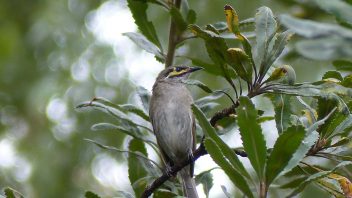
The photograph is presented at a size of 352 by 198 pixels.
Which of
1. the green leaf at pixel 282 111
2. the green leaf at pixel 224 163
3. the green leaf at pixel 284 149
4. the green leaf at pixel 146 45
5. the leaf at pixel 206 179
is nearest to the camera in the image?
the green leaf at pixel 284 149

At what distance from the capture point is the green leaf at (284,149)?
2568 millimetres

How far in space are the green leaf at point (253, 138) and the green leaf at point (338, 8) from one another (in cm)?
86

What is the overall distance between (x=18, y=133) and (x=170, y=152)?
3.36m

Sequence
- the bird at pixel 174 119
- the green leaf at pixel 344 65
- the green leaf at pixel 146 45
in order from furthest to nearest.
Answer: the bird at pixel 174 119 → the green leaf at pixel 146 45 → the green leaf at pixel 344 65

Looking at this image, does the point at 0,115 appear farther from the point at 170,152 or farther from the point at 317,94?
the point at 317,94

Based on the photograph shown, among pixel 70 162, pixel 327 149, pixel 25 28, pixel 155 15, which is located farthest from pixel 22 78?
pixel 327 149

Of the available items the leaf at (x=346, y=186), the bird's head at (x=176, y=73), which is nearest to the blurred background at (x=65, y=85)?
the bird's head at (x=176, y=73)

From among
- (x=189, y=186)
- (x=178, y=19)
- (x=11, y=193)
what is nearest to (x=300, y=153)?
(x=11, y=193)

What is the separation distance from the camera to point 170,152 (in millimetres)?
5629

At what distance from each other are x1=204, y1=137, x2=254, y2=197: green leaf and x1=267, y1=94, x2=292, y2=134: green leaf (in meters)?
0.46

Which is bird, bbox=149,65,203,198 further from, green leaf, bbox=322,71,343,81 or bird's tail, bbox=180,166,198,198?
green leaf, bbox=322,71,343,81

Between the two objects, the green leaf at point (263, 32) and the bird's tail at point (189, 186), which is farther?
the bird's tail at point (189, 186)

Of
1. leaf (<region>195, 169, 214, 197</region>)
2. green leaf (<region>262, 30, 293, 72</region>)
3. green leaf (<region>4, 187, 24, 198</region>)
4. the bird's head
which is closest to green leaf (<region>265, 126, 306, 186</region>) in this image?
green leaf (<region>262, 30, 293, 72</region>)

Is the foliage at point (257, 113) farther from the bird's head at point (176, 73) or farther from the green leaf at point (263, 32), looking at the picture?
the bird's head at point (176, 73)
